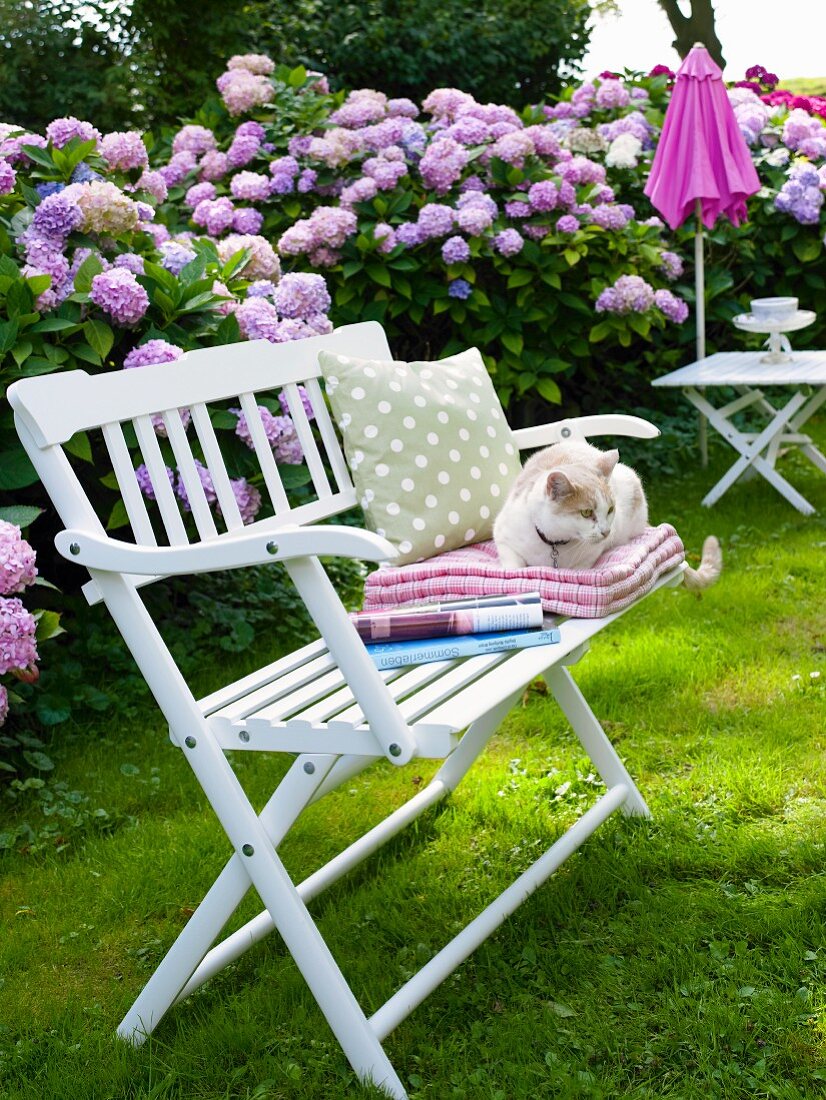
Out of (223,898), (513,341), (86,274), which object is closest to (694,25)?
(513,341)

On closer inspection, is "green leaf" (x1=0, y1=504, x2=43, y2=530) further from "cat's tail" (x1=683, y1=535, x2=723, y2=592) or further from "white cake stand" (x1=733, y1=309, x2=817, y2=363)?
"white cake stand" (x1=733, y1=309, x2=817, y2=363)

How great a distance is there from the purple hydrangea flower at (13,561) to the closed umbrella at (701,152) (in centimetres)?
343

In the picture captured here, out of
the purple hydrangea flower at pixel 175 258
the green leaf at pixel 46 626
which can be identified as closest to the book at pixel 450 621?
the green leaf at pixel 46 626

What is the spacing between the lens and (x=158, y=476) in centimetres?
221

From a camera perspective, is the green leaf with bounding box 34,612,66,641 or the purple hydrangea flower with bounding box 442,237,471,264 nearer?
the green leaf with bounding box 34,612,66,641

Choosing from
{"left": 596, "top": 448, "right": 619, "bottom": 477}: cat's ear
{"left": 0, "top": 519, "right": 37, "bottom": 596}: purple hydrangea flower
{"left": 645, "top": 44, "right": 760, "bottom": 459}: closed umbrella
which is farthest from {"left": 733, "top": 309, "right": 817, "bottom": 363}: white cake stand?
{"left": 0, "top": 519, "right": 37, "bottom": 596}: purple hydrangea flower

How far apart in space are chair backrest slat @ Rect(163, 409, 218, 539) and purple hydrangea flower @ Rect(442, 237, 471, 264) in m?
2.84

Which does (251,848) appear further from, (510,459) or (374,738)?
(510,459)

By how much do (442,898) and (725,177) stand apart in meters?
3.72

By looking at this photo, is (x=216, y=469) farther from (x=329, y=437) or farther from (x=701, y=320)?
(x=701, y=320)

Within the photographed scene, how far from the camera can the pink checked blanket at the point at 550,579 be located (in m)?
2.20

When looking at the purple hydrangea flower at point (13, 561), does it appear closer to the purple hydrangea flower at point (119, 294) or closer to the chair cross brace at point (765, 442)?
the purple hydrangea flower at point (119, 294)

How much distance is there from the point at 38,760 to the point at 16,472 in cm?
73

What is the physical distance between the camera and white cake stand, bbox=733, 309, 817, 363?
507 cm
